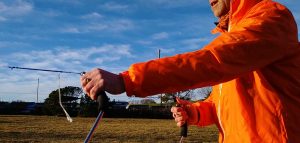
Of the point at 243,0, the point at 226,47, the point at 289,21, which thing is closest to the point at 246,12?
the point at 243,0

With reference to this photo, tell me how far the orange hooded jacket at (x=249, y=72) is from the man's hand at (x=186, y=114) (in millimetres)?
991

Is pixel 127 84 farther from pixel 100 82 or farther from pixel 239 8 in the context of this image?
pixel 239 8

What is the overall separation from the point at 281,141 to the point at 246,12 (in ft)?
2.62

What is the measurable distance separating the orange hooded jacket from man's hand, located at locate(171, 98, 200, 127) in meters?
0.99

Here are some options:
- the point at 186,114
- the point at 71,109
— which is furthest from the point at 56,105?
the point at 186,114

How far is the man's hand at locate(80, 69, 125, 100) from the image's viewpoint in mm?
2277

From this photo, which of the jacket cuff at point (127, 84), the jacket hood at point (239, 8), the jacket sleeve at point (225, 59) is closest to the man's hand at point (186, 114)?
the jacket hood at point (239, 8)

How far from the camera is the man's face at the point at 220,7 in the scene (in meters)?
3.32

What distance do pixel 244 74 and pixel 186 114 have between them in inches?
65.6

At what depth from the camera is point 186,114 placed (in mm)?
4297

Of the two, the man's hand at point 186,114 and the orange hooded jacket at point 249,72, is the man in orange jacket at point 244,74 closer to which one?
the orange hooded jacket at point 249,72

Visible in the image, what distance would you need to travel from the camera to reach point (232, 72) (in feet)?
8.27

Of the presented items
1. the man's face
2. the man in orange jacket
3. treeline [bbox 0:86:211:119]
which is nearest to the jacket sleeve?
the man in orange jacket

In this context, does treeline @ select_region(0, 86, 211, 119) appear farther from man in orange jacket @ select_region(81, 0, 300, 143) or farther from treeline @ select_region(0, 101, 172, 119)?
man in orange jacket @ select_region(81, 0, 300, 143)
